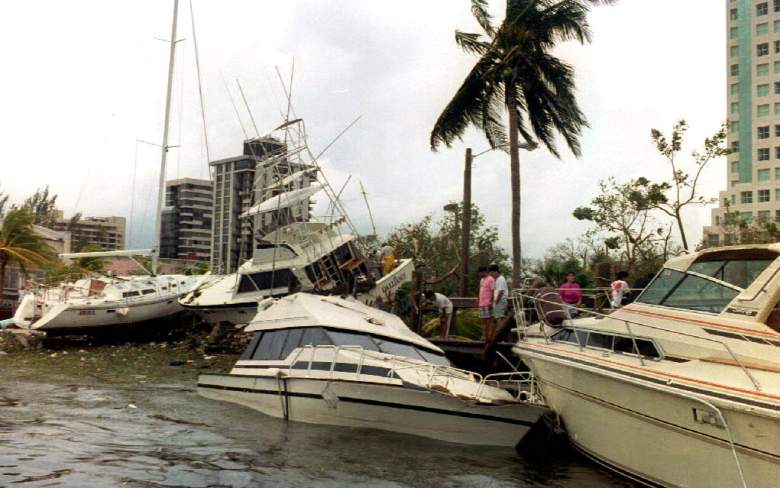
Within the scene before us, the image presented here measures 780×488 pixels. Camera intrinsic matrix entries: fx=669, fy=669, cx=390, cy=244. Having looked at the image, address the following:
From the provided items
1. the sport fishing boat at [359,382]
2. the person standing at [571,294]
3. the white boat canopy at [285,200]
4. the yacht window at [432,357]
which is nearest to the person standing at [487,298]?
the sport fishing boat at [359,382]

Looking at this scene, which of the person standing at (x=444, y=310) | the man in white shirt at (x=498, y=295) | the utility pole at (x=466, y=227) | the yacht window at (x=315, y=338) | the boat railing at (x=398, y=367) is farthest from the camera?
the utility pole at (x=466, y=227)

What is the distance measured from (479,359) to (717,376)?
30.9 feet

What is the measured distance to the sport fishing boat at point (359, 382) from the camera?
32.0ft

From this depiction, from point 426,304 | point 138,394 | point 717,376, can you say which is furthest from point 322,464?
point 426,304

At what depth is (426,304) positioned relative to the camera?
63.5ft

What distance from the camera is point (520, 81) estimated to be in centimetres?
2050

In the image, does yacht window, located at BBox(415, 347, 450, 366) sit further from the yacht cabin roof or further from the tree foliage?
the tree foliage

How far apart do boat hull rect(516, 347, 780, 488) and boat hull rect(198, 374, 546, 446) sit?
2.35 ft

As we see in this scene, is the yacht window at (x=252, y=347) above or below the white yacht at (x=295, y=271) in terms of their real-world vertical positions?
below

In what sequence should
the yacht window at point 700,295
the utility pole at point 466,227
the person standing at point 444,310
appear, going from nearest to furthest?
the yacht window at point 700,295, the person standing at point 444,310, the utility pole at point 466,227

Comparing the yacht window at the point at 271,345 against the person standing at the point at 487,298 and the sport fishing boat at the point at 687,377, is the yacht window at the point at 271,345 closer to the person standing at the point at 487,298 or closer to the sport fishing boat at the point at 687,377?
the person standing at the point at 487,298

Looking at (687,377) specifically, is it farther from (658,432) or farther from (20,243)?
(20,243)

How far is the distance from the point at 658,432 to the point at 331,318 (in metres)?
6.64

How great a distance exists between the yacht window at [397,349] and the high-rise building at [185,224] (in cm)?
9640
